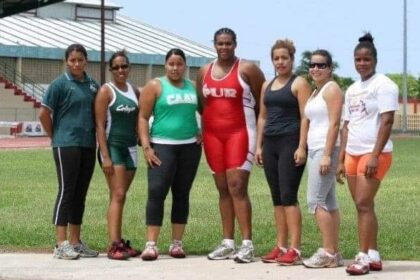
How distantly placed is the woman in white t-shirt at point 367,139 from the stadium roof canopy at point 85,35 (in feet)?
196

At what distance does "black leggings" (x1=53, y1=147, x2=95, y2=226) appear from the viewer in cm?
1041

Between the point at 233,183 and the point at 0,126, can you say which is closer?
the point at 233,183

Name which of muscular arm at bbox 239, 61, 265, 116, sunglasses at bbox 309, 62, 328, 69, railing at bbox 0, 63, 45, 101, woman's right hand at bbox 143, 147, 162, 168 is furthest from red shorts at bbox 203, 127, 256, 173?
railing at bbox 0, 63, 45, 101

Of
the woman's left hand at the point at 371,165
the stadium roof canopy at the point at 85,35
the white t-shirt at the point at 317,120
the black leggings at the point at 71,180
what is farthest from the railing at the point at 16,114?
the woman's left hand at the point at 371,165

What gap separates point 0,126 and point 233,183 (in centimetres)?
5011

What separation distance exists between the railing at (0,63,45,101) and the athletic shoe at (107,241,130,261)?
58.4 metres

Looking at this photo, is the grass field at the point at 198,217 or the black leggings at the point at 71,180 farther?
the grass field at the point at 198,217

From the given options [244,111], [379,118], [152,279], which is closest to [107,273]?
[152,279]

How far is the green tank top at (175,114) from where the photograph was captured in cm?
1017

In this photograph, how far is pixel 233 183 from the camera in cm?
1015

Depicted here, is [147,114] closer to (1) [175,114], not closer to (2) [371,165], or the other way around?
(1) [175,114]

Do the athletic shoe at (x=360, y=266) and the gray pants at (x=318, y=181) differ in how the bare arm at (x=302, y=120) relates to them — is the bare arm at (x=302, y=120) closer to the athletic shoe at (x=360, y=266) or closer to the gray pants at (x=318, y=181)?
the gray pants at (x=318, y=181)

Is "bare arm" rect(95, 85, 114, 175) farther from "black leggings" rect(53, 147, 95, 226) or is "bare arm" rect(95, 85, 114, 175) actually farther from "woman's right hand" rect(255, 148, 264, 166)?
"woman's right hand" rect(255, 148, 264, 166)

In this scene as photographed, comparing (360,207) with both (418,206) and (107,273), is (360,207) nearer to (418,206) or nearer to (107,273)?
(107,273)
